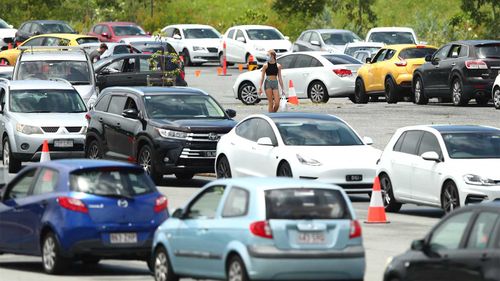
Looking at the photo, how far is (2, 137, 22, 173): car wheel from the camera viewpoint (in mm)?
33438

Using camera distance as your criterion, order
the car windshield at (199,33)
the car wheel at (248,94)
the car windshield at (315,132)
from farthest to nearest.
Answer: the car windshield at (199,33)
the car wheel at (248,94)
the car windshield at (315,132)

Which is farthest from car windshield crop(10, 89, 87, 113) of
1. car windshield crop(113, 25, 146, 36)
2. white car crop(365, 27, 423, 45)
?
car windshield crop(113, 25, 146, 36)

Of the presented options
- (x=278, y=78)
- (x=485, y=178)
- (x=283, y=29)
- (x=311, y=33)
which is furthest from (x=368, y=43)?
(x=485, y=178)

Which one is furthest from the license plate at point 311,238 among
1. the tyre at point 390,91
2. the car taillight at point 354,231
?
the tyre at point 390,91

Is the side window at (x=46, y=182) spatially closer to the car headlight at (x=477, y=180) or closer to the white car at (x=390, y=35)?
the car headlight at (x=477, y=180)

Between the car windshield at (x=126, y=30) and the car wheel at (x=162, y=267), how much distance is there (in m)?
52.1

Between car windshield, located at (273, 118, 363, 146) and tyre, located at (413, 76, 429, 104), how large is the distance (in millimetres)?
16988

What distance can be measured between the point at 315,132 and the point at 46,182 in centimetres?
933

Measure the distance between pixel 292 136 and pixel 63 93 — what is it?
8907mm

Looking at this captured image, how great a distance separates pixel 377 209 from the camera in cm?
2377

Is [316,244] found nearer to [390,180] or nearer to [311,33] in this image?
[390,180]

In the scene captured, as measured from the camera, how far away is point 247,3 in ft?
315

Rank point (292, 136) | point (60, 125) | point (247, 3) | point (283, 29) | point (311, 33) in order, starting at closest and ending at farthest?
point (292, 136), point (60, 125), point (311, 33), point (283, 29), point (247, 3)

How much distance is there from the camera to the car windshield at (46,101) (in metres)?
34.4
